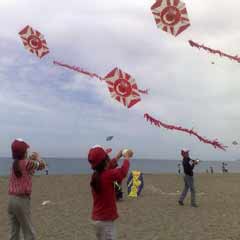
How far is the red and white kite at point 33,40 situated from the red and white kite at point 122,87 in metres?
5.17

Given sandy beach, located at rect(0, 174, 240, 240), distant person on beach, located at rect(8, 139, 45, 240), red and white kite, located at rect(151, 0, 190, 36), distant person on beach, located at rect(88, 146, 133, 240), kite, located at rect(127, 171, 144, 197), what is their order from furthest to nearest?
A: kite, located at rect(127, 171, 144, 197)
red and white kite, located at rect(151, 0, 190, 36)
sandy beach, located at rect(0, 174, 240, 240)
distant person on beach, located at rect(8, 139, 45, 240)
distant person on beach, located at rect(88, 146, 133, 240)

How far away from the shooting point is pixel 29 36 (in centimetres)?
2080

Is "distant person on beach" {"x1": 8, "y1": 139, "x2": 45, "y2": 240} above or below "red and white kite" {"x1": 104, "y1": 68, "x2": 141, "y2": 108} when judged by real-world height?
below

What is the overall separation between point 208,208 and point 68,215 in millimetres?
4736

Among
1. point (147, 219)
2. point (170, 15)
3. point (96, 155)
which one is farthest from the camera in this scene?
point (147, 219)

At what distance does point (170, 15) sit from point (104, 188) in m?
8.47

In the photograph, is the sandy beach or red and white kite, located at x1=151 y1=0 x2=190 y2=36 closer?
the sandy beach

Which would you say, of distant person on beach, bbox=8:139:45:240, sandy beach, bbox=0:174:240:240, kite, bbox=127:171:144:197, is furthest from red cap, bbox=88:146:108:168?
kite, bbox=127:171:144:197

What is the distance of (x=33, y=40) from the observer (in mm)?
20688

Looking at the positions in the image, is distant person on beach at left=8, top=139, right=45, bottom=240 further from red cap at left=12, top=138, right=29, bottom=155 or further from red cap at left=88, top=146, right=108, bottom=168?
red cap at left=88, top=146, right=108, bottom=168

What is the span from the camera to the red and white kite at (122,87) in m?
15.7

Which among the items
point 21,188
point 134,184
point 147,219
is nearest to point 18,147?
point 21,188

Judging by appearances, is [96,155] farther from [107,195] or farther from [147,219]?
[147,219]

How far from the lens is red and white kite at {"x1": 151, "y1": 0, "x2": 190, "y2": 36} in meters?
14.8
